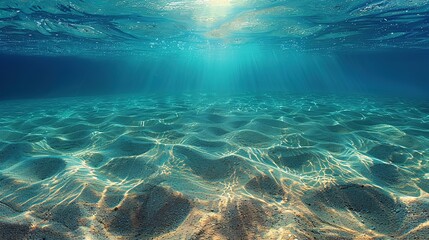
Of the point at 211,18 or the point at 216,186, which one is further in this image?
the point at 211,18

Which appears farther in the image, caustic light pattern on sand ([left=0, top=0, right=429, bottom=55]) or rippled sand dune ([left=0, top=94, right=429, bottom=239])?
caustic light pattern on sand ([left=0, top=0, right=429, bottom=55])

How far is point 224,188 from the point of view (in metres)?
3.81

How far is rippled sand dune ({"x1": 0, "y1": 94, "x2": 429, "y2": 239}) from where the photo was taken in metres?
2.93

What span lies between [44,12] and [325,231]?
18.2 meters

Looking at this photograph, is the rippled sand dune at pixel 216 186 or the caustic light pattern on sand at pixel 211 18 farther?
the caustic light pattern on sand at pixel 211 18

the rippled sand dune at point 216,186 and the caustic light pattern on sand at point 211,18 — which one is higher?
the caustic light pattern on sand at point 211,18

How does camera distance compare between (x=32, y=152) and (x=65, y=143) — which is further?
(x=65, y=143)

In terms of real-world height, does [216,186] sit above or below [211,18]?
below

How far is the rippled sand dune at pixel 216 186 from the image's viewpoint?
2.93 metres

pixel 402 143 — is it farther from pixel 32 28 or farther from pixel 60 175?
pixel 32 28

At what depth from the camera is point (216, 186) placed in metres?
3.89

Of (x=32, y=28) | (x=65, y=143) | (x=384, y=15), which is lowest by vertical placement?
(x=65, y=143)

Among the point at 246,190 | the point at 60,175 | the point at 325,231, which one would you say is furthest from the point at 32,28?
the point at 325,231

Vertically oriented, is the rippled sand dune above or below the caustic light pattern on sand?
below
